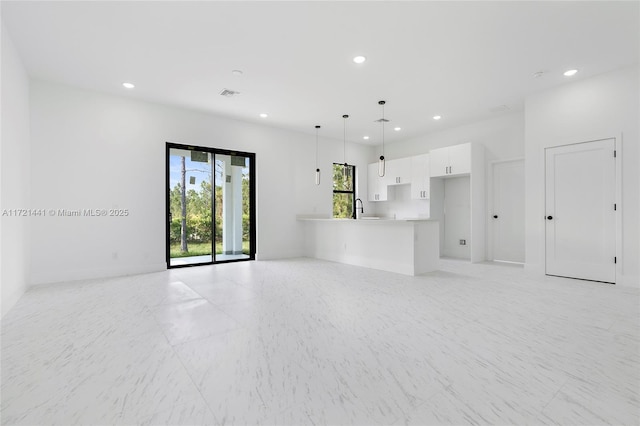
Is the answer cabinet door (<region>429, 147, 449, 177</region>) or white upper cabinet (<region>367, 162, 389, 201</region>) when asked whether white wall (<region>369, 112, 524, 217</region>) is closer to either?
white upper cabinet (<region>367, 162, 389, 201</region>)

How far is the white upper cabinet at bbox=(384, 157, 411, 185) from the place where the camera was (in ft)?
24.3

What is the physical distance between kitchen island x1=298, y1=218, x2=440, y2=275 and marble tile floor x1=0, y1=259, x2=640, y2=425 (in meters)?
1.12

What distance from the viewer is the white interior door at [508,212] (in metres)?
5.93

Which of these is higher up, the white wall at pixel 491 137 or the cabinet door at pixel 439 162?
the white wall at pixel 491 137

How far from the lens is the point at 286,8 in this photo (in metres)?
2.86

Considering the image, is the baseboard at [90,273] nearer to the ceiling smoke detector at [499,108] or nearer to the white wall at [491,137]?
the white wall at [491,137]

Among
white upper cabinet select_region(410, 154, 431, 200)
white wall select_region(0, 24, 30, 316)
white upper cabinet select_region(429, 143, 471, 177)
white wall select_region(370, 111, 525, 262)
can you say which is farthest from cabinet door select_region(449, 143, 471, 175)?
white wall select_region(0, 24, 30, 316)

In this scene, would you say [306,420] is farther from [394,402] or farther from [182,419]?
[182,419]

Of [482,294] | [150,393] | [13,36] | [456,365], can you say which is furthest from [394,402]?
[13,36]

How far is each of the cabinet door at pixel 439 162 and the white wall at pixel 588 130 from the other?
1.67 meters

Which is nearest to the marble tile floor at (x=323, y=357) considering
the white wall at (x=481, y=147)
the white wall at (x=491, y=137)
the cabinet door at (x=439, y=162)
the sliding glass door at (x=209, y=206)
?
the sliding glass door at (x=209, y=206)

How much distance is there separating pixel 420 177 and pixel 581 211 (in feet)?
10.3

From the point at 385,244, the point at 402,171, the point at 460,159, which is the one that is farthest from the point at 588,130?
the point at 402,171

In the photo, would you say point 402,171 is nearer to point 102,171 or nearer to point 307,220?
point 307,220
